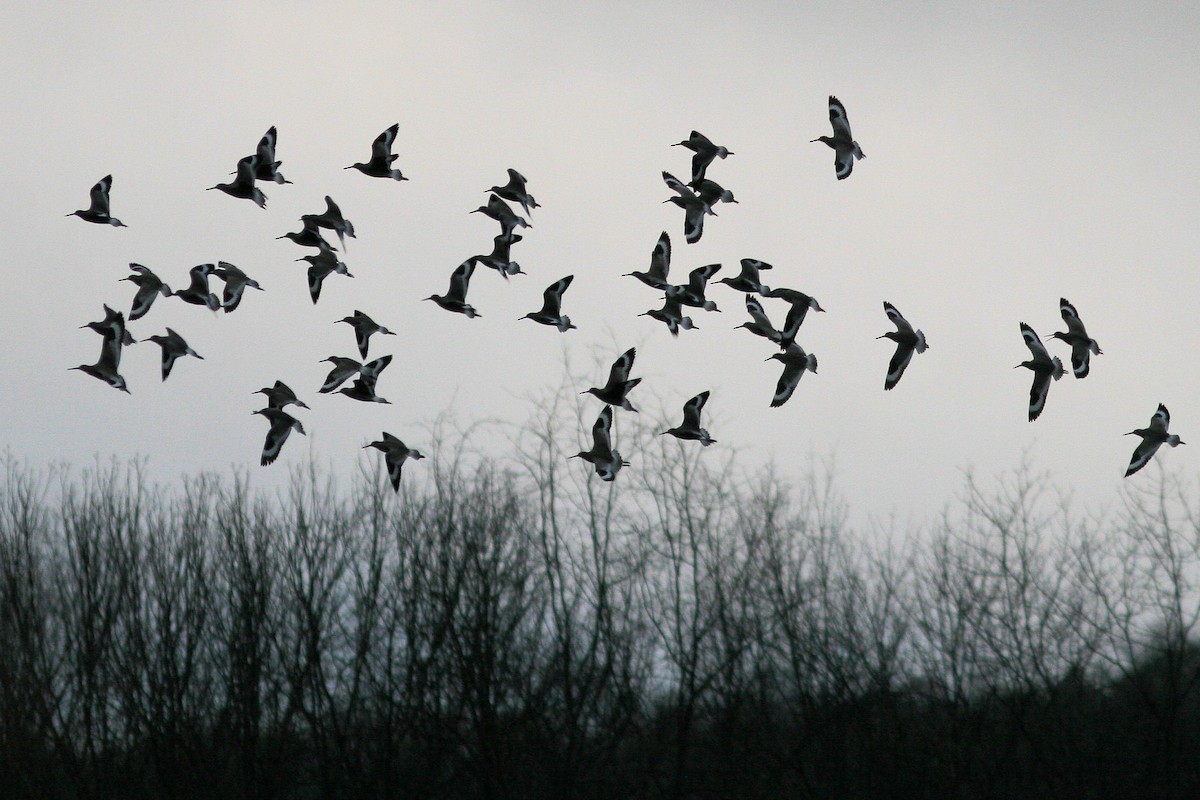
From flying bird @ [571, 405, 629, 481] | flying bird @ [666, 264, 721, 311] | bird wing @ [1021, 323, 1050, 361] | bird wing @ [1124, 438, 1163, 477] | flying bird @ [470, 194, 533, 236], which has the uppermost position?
flying bird @ [470, 194, 533, 236]

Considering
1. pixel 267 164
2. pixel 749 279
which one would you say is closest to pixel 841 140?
pixel 749 279

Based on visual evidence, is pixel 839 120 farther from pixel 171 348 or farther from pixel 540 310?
pixel 171 348

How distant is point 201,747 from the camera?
2572 cm

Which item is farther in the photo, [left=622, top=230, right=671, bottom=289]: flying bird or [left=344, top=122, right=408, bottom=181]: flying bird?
[left=622, top=230, right=671, bottom=289]: flying bird

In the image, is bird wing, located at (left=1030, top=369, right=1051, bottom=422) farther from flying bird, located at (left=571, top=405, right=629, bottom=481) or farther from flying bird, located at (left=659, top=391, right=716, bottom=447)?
flying bird, located at (left=571, top=405, right=629, bottom=481)

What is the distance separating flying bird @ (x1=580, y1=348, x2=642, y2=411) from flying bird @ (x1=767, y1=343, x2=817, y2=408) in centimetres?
167

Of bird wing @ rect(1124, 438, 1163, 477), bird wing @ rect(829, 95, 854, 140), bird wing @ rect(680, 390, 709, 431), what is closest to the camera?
bird wing @ rect(1124, 438, 1163, 477)

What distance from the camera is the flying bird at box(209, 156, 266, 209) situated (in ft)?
46.7

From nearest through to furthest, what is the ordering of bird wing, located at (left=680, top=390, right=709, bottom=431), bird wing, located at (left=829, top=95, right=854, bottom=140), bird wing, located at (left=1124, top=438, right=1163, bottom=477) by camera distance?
1. bird wing, located at (left=1124, top=438, right=1163, bottom=477)
2. bird wing, located at (left=680, top=390, right=709, bottom=431)
3. bird wing, located at (left=829, top=95, right=854, bottom=140)

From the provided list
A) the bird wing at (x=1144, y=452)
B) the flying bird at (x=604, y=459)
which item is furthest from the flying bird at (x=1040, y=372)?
the flying bird at (x=604, y=459)

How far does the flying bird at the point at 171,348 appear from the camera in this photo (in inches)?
592

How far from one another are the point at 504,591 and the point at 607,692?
325cm

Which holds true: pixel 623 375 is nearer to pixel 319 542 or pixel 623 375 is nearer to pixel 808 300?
pixel 808 300

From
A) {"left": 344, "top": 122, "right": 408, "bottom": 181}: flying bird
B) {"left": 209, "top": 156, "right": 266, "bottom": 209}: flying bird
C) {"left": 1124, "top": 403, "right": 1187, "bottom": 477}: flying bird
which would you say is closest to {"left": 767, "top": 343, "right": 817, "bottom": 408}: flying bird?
{"left": 1124, "top": 403, "right": 1187, "bottom": 477}: flying bird
